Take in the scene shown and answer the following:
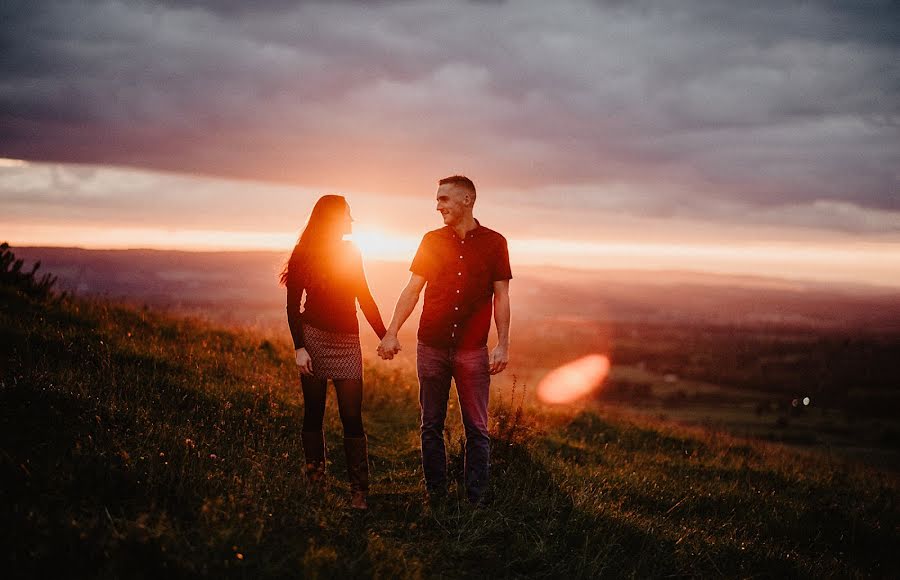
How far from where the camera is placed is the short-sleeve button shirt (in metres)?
5.39

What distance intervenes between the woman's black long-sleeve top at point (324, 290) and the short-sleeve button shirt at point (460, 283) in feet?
2.52

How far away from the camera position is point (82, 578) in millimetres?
3334

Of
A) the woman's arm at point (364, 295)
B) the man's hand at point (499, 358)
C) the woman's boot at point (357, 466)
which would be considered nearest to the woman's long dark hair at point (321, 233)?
the woman's arm at point (364, 295)

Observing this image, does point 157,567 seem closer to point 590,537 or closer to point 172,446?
point 172,446

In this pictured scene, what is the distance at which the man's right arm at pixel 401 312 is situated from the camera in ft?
17.9

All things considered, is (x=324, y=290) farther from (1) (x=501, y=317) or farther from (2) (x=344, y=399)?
(1) (x=501, y=317)

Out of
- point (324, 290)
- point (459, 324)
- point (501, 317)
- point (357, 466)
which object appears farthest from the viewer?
point (501, 317)

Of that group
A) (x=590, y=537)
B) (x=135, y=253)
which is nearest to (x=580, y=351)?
(x=135, y=253)

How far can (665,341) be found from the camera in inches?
4176

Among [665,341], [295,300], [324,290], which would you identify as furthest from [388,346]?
[665,341]

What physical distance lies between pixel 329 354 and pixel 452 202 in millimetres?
1844

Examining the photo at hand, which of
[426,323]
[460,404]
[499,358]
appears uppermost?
[426,323]

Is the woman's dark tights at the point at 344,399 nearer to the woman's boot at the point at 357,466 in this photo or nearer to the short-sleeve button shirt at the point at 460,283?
the woman's boot at the point at 357,466

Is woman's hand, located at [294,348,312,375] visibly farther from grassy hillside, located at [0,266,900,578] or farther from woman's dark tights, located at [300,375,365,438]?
grassy hillside, located at [0,266,900,578]
